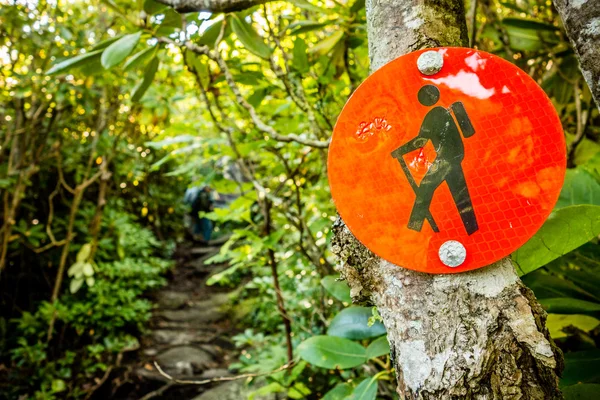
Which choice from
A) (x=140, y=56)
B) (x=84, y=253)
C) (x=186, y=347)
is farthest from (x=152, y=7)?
(x=186, y=347)

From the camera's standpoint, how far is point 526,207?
50 centimetres

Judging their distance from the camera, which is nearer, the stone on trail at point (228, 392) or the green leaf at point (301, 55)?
the green leaf at point (301, 55)

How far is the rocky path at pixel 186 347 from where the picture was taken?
272cm

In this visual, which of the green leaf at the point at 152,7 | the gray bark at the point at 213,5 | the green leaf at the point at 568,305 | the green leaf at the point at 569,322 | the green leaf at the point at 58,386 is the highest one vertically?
the green leaf at the point at 152,7

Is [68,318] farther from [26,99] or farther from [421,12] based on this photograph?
[421,12]

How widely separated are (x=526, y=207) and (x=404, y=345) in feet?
0.83

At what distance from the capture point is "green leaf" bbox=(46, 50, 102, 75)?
3.21 feet

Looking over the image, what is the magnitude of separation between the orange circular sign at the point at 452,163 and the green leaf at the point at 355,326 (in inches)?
22.2

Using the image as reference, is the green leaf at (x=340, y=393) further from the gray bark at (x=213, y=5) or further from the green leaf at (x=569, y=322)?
the gray bark at (x=213, y=5)

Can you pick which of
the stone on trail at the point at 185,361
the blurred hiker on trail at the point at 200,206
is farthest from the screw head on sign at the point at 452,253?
the blurred hiker on trail at the point at 200,206

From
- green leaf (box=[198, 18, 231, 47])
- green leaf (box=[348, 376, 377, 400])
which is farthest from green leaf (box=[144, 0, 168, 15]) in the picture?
green leaf (box=[348, 376, 377, 400])

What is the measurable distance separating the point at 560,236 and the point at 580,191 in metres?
0.42

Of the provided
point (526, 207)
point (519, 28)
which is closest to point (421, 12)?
point (526, 207)

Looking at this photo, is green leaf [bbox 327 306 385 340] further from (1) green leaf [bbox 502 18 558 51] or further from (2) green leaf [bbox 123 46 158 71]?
(1) green leaf [bbox 502 18 558 51]
